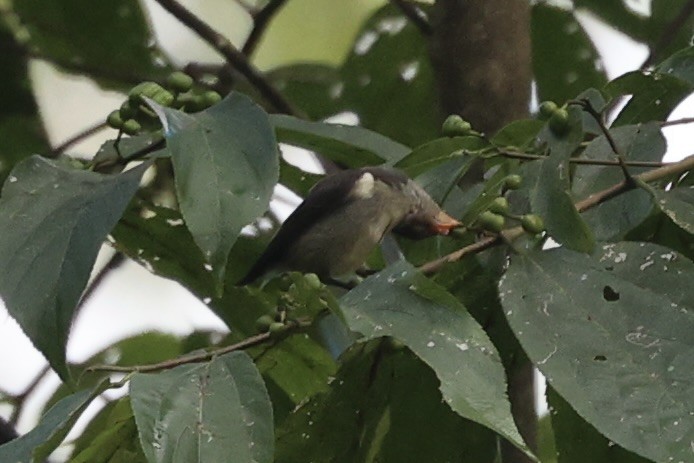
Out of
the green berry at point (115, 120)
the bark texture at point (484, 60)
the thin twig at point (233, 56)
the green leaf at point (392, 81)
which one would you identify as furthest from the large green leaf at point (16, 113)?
the green berry at point (115, 120)

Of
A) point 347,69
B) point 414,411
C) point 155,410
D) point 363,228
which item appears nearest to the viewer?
point 155,410

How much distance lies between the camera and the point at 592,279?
3.59 feet

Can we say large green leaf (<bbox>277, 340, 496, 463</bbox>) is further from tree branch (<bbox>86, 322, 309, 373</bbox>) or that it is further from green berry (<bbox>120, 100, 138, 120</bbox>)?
green berry (<bbox>120, 100, 138, 120</bbox>)

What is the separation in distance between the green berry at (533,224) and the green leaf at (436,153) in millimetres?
141

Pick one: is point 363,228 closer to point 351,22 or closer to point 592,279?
point 592,279

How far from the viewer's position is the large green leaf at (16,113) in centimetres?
212

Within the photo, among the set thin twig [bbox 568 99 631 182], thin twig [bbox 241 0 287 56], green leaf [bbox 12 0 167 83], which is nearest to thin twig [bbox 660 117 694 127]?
thin twig [bbox 568 99 631 182]

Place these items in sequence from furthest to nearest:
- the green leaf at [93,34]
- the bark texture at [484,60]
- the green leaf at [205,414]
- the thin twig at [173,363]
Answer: the green leaf at [93,34], the bark texture at [484,60], the thin twig at [173,363], the green leaf at [205,414]

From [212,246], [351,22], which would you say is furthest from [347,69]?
[212,246]

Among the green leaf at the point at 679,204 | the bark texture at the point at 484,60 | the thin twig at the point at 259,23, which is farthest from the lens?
the thin twig at the point at 259,23

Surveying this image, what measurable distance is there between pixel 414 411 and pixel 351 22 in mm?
1486

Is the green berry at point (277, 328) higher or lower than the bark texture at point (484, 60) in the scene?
higher

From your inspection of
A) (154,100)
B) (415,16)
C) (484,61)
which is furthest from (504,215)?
(415,16)

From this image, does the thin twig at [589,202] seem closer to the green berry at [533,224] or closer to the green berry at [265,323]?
the green berry at [533,224]
